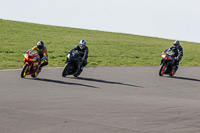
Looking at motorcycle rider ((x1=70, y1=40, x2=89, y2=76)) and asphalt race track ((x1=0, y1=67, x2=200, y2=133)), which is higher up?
motorcycle rider ((x1=70, y1=40, x2=89, y2=76))

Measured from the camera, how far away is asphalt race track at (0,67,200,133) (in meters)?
7.68

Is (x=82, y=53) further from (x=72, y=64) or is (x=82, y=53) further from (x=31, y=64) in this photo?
(x=31, y=64)

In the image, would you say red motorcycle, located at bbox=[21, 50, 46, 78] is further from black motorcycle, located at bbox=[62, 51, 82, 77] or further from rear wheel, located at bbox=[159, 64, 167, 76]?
rear wheel, located at bbox=[159, 64, 167, 76]

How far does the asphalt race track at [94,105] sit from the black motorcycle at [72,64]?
48cm

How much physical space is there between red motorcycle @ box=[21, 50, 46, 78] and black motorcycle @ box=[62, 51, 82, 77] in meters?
1.27

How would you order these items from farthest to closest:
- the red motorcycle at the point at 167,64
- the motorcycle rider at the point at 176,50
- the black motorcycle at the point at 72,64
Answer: the motorcycle rider at the point at 176,50 < the red motorcycle at the point at 167,64 < the black motorcycle at the point at 72,64

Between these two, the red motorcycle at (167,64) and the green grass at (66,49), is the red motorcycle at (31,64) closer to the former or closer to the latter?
the red motorcycle at (167,64)

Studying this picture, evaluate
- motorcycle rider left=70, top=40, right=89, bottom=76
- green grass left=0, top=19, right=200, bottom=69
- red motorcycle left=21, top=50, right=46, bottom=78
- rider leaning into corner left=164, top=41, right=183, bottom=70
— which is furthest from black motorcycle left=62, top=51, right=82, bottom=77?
green grass left=0, top=19, right=200, bottom=69

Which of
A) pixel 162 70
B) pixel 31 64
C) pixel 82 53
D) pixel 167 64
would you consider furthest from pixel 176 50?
pixel 31 64

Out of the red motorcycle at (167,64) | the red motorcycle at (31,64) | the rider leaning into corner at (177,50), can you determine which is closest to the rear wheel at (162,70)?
the red motorcycle at (167,64)

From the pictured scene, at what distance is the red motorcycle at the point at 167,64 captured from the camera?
65.6 ft

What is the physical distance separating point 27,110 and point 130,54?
85.0 feet

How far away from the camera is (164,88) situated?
1580cm

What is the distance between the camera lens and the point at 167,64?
2020 cm
